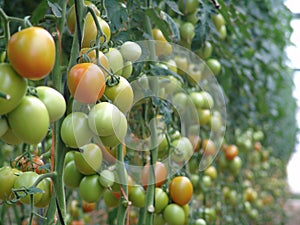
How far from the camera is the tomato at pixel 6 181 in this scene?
60 cm

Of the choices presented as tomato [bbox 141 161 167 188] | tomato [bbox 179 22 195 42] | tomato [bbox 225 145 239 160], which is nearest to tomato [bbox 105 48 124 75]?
tomato [bbox 141 161 167 188]

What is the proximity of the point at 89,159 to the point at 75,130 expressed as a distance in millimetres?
137

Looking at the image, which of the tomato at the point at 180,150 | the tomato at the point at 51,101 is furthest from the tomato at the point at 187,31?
the tomato at the point at 51,101

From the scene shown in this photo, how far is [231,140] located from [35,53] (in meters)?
1.90

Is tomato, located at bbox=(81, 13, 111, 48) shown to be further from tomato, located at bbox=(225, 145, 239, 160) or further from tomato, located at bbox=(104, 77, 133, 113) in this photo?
tomato, located at bbox=(225, 145, 239, 160)

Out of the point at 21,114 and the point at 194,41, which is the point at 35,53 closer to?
the point at 21,114

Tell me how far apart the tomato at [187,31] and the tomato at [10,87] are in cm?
82

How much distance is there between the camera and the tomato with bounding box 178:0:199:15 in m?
1.19

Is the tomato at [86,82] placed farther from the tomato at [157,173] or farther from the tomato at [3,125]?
the tomato at [157,173]

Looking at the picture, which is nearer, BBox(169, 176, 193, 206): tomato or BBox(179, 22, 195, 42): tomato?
BBox(169, 176, 193, 206): tomato

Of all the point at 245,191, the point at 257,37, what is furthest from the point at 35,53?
the point at 245,191

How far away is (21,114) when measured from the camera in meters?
0.42

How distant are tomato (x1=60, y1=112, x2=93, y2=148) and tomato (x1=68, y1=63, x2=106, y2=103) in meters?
0.02

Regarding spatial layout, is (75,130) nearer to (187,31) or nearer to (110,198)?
(110,198)
